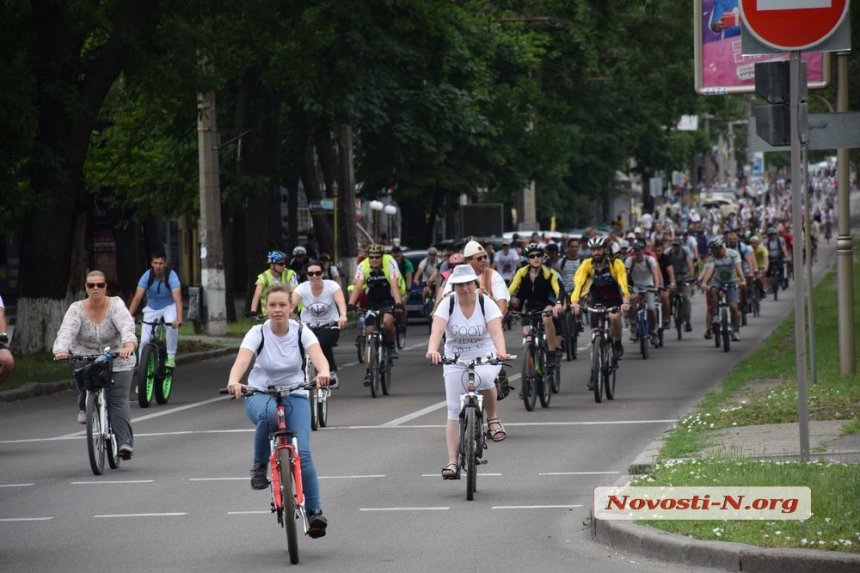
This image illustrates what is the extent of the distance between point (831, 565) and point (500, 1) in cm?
4075

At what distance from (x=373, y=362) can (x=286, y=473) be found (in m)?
10.8

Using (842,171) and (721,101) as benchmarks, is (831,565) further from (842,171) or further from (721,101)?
(721,101)

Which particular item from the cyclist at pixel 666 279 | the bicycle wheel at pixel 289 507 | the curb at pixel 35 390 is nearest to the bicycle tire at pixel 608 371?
the curb at pixel 35 390

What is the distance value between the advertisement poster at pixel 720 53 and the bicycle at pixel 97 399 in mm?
11778

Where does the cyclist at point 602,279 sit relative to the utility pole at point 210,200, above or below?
below

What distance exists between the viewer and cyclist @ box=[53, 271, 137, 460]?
13797 mm

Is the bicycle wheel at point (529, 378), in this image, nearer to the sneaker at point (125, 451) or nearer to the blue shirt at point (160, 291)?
the blue shirt at point (160, 291)

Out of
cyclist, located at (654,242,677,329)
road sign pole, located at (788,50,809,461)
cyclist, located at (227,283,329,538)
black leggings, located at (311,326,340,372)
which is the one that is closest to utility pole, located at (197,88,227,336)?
cyclist, located at (654,242,677,329)

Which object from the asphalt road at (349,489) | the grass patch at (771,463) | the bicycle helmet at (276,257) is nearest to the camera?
the grass patch at (771,463)

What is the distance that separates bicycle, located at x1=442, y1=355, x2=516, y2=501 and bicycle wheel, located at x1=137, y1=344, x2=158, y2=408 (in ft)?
26.7

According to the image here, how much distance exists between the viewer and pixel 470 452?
37.4ft

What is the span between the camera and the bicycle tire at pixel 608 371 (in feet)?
61.5

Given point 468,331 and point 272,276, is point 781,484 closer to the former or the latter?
point 468,331

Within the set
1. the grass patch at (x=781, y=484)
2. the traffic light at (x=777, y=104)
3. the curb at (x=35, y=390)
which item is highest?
the traffic light at (x=777, y=104)
